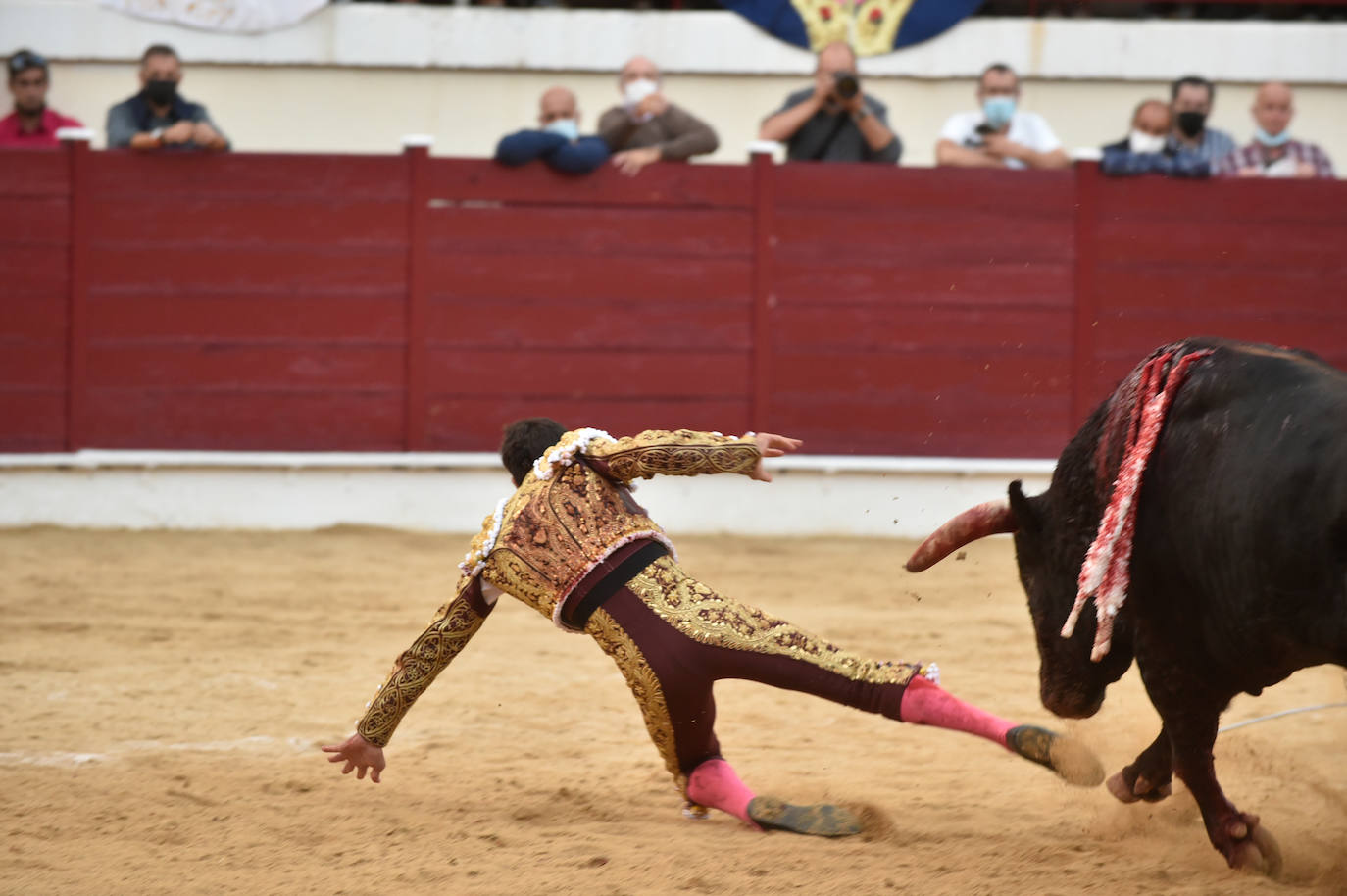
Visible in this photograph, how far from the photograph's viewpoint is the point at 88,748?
11.4ft

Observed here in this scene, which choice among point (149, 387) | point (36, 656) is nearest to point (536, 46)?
point (149, 387)

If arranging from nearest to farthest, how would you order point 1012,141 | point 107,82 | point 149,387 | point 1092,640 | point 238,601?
point 1092,640
point 238,601
point 149,387
point 1012,141
point 107,82

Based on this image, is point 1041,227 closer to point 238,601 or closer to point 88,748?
point 238,601

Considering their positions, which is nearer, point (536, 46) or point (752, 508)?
point (752, 508)

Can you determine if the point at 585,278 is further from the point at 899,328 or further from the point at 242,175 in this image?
the point at 242,175

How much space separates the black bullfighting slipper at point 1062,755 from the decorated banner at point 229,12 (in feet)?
22.2

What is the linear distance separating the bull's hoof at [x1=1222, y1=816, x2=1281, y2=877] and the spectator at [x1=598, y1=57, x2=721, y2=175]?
4.65 meters

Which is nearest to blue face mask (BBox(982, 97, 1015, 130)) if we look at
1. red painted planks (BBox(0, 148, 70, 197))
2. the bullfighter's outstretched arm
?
red painted planks (BBox(0, 148, 70, 197))

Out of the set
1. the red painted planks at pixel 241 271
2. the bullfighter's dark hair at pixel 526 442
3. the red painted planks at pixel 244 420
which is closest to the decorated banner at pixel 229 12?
the red painted planks at pixel 241 271

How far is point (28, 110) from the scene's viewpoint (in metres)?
6.98

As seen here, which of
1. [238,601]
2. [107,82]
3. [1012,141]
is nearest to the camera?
[238,601]

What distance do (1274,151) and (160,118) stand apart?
4.75m

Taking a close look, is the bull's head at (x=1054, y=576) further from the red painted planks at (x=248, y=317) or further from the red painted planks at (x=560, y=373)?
the red painted planks at (x=248, y=317)

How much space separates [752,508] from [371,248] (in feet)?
6.19
